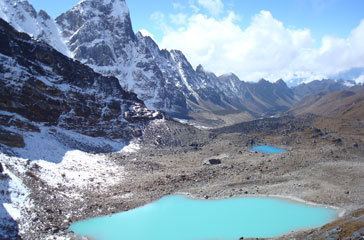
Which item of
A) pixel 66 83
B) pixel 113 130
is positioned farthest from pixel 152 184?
pixel 66 83

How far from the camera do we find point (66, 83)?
140 m

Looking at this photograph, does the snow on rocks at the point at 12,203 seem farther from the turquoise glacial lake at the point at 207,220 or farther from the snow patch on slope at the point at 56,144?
the snow patch on slope at the point at 56,144

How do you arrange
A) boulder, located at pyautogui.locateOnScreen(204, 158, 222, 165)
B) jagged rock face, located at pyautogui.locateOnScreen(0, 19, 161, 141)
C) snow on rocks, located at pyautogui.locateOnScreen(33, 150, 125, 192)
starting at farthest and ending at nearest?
jagged rock face, located at pyautogui.locateOnScreen(0, 19, 161, 141), boulder, located at pyautogui.locateOnScreen(204, 158, 222, 165), snow on rocks, located at pyautogui.locateOnScreen(33, 150, 125, 192)

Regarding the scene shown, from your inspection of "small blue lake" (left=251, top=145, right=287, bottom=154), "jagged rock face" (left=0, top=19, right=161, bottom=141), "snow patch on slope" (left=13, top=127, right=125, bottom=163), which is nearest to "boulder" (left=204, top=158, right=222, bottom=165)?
"snow patch on slope" (left=13, top=127, right=125, bottom=163)

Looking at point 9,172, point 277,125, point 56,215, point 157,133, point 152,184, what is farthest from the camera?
point 277,125

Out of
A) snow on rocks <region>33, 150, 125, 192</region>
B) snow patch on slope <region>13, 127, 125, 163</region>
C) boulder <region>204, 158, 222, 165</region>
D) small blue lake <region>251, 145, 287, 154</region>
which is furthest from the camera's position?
small blue lake <region>251, 145, 287, 154</region>

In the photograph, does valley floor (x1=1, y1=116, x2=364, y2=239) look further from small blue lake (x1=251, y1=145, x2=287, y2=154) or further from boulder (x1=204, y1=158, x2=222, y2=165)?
small blue lake (x1=251, y1=145, x2=287, y2=154)

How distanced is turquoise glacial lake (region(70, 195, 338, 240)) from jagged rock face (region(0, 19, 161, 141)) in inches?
1906

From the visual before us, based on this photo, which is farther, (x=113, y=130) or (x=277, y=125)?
(x=277, y=125)

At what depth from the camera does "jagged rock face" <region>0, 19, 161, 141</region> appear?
397ft

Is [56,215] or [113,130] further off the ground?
[113,130]

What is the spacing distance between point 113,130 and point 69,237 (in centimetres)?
7394

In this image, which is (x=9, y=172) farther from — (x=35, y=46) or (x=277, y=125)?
(x=277, y=125)

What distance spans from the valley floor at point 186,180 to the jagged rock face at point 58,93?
39.5 ft
